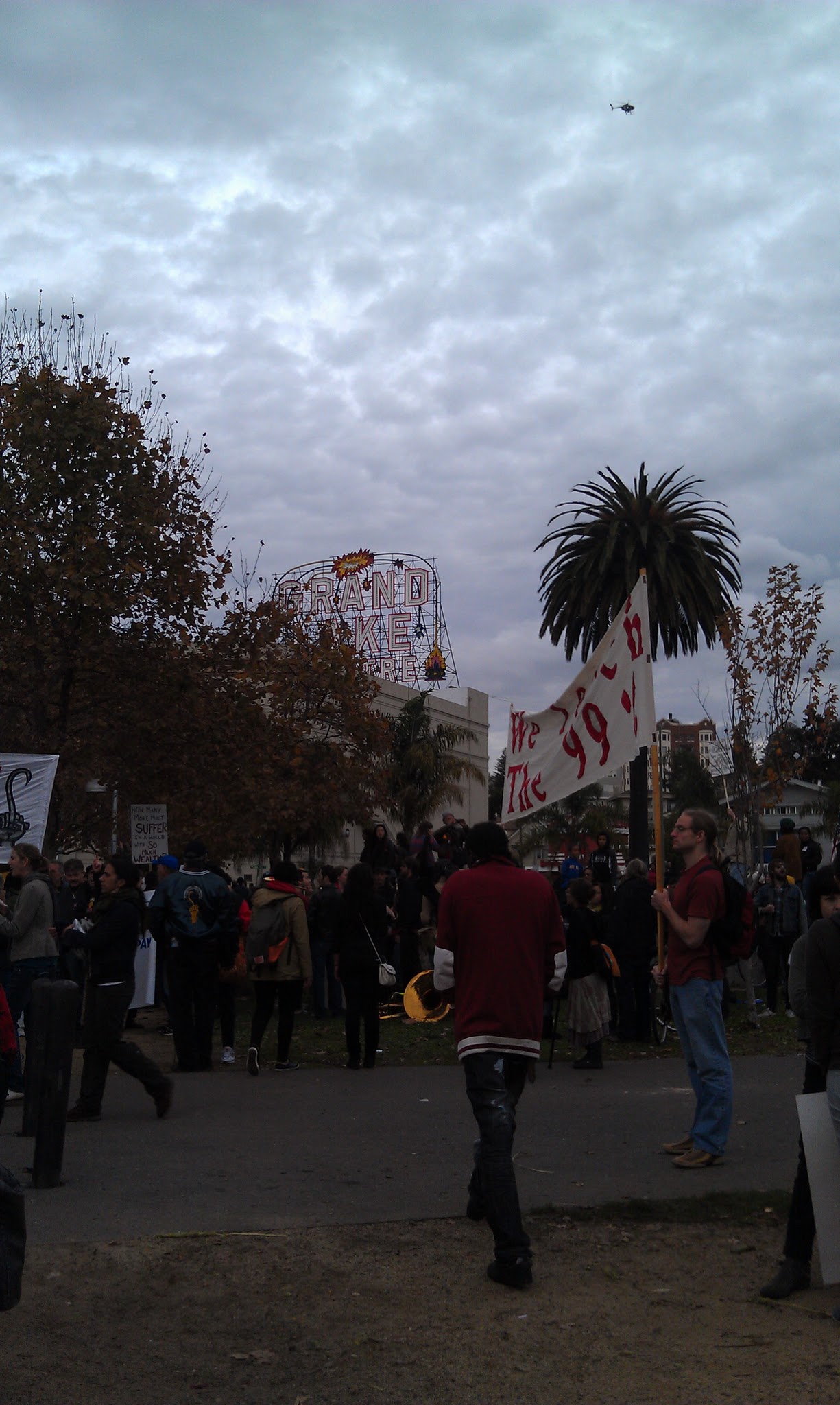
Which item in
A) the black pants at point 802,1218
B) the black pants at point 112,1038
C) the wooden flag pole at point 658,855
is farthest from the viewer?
the black pants at point 112,1038

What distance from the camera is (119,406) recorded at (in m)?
18.8

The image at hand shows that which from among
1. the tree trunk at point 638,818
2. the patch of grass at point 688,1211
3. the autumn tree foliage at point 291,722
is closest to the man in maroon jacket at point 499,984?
the patch of grass at point 688,1211

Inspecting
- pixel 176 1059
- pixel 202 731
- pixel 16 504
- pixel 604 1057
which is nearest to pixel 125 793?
pixel 202 731

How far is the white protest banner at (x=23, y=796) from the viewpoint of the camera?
14.5 metres

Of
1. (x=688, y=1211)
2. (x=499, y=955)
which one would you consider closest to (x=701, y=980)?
(x=688, y=1211)

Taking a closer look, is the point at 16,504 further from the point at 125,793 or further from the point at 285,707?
the point at 285,707

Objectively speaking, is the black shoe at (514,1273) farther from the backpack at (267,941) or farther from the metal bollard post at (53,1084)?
the backpack at (267,941)

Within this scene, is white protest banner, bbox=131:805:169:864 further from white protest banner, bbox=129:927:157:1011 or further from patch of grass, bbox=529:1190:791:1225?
patch of grass, bbox=529:1190:791:1225

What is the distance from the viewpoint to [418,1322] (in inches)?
202

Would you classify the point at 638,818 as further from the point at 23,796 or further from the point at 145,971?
the point at 23,796

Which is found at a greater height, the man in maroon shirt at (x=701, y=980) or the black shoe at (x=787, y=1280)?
the man in maroon shirt at (x=701, y=980)

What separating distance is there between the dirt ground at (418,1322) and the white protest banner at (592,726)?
15.5 ft

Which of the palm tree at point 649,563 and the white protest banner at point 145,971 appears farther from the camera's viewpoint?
the palm tree at point 649,563

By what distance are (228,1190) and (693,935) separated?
2.89 metres
